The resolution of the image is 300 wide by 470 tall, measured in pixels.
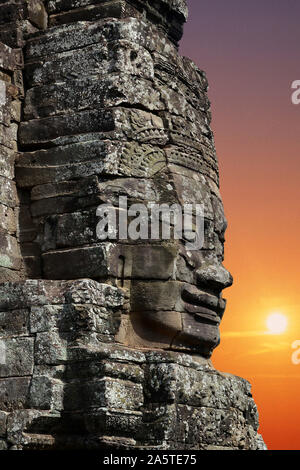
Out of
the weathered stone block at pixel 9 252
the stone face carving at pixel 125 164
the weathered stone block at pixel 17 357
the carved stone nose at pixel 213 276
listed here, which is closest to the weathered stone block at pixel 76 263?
the stone face carving at pixel 125 164

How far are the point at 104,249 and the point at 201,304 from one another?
1.21m

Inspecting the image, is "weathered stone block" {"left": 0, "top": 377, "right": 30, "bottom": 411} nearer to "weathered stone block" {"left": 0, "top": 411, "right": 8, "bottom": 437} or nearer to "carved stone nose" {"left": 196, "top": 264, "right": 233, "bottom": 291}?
"weathered stone block" {"left": 0, "top": 411, "right": 8, "bottom": 437}

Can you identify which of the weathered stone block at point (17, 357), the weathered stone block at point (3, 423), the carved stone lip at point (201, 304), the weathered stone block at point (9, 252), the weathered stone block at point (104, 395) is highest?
the weathered stone block at point (9, 252)

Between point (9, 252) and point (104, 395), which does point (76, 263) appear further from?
point (104, 395)

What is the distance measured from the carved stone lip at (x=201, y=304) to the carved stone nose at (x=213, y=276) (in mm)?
105

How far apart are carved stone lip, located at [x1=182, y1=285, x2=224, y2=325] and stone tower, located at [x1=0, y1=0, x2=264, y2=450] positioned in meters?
0.02

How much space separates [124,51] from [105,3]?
2.56 feet

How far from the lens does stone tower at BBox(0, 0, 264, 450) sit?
896cm

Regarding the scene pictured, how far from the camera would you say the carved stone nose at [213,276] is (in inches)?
390

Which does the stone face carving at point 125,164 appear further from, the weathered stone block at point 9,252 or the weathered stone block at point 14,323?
the weathered stone block at point 14,323

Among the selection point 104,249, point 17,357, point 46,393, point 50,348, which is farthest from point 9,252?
point 46,393

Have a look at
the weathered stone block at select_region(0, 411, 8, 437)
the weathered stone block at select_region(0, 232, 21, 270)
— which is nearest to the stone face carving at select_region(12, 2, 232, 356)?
the weathered stone block at select_region(0, 232, 21, 270)

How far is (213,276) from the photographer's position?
9977mm

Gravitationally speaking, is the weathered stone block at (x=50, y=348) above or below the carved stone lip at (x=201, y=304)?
below
